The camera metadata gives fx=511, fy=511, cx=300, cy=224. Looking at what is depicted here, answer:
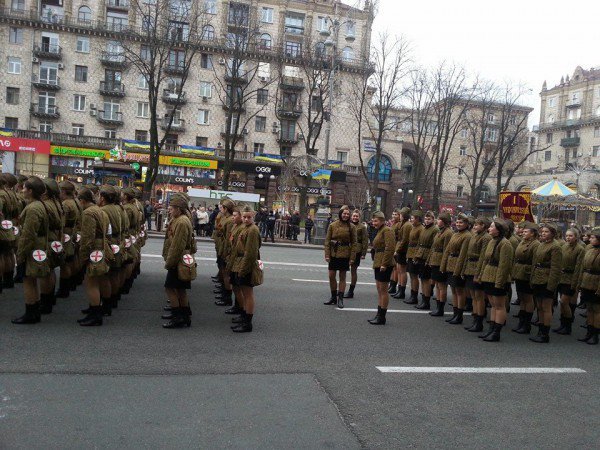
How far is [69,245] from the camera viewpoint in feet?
27.3

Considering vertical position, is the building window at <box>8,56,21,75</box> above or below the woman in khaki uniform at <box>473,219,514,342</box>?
above

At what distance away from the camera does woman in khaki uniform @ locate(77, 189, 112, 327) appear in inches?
272

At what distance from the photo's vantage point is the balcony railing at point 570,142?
72.2 meters

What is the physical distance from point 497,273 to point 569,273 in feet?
6.49

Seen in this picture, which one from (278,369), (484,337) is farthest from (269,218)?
(278,369)

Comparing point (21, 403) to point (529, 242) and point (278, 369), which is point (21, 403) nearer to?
point (278, 369)

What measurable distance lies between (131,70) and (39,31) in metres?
8.09

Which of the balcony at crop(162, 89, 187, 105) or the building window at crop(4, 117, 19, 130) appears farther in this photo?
the balcony at crop(162, 89, 187, 105)

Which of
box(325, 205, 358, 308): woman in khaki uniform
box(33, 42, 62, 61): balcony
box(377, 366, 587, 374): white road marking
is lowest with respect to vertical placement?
box(377, 366, 587, 374): white road marking

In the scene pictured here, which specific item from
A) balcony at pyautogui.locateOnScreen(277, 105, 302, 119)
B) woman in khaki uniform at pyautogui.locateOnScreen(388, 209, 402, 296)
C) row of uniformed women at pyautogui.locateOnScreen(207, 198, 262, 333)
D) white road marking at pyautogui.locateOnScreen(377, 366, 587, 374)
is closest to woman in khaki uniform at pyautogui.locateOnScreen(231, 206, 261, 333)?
row of uniformed women at pyautogui.locateOnScreen(207, 198, 262, 333)

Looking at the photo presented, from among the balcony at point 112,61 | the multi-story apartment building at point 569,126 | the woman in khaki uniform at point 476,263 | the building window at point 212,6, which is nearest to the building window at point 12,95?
the balcony at point 112,61

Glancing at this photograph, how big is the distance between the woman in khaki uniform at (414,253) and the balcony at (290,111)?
38.0 m

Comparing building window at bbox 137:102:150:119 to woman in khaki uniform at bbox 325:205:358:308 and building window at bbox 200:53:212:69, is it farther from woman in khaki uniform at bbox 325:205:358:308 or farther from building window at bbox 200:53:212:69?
woman in khaki uniform at bbox 325:205:358:308

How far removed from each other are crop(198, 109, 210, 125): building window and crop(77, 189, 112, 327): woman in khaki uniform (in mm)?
41908
